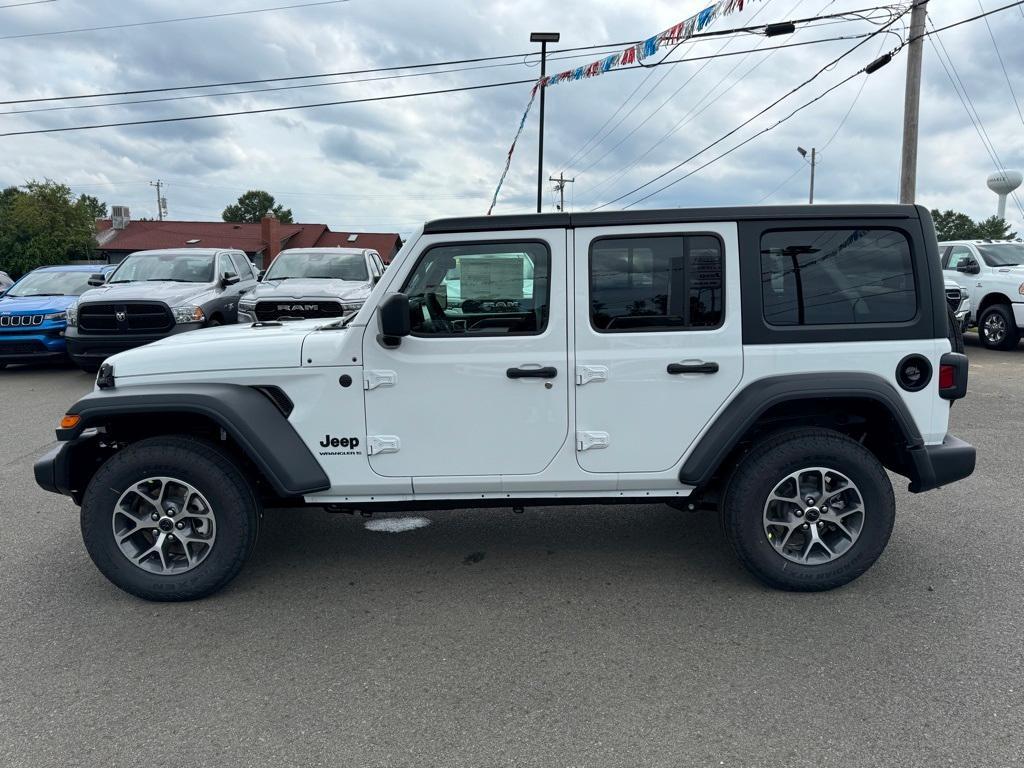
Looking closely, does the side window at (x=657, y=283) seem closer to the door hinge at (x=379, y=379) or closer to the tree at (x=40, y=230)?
the door hinge at (x=379, y=379)

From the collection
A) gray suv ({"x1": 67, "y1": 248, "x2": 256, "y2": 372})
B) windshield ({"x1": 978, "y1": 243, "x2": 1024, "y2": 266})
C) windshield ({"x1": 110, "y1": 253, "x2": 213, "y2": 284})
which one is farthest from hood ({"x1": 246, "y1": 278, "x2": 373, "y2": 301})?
windshield ({"x1": 978, "y1": 243, "x2": 1024, "y2": 266})

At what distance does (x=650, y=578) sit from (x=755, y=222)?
188 centimetres

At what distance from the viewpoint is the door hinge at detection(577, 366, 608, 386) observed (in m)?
3.52

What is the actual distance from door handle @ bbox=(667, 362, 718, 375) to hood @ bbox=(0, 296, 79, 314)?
407 inches

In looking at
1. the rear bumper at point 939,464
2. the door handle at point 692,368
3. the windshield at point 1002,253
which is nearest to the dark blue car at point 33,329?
the door handle at point 692,368

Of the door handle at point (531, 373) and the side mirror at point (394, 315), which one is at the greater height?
the side mirror at point (394, 315)

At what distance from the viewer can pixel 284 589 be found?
377 cm

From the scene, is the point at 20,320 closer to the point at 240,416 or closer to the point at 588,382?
the point at 240,416

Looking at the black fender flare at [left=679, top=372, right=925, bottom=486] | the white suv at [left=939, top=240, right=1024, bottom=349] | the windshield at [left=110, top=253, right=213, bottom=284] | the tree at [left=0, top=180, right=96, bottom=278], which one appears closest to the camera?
the black fender flare at [left=679, top=372, right=925, bottom=486]

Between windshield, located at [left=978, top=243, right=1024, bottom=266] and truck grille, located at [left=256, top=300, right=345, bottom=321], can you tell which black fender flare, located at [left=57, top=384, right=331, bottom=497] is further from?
windshield, located at [left=978, top=243, right=1024, bottom=266]

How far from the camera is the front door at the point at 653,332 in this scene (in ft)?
11.6

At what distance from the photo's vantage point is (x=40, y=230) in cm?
3978

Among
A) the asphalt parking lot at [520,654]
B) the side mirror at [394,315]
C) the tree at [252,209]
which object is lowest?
the asphalt parking lot at [520,654]

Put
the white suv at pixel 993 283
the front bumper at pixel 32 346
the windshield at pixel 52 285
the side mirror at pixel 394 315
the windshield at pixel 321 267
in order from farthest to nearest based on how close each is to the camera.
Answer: the white suv at pixel 993 283 < the windshield at pixel 52 285 < the windshield at pixel 321 267 < the front bumper at pixel 32 346 < the side mirror at pixel 394 315
